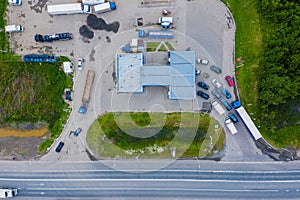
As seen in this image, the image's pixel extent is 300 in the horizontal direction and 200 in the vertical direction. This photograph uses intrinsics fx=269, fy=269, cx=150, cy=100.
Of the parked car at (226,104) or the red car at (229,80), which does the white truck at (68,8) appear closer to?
the red car at (229,80)

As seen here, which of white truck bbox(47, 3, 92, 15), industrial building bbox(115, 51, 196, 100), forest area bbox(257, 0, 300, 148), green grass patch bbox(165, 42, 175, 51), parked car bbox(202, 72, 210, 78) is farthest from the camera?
green grass patch bbox(165, 42, 175, 51)

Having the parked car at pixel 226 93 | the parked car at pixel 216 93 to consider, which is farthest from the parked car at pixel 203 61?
the parked car at pixel 226 93

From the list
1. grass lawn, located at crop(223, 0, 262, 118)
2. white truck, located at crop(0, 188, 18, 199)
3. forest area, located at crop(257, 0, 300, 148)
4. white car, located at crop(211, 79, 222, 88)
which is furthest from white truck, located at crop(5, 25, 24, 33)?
forest area, located at crop(257, 0, 300, 148)

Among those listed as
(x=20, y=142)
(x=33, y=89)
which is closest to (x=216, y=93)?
(x=33, y=89)

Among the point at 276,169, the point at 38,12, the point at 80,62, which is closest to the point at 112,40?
the point at 80,62

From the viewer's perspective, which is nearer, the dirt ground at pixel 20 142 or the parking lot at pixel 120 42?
the parking lot at pixel 120 42

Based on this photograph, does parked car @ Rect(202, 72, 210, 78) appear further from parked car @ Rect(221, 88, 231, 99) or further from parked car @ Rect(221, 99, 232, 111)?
parked car @ Rect(221, 99, 232, 111)
